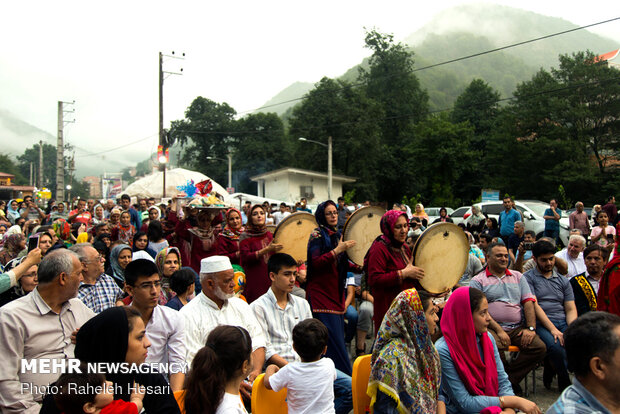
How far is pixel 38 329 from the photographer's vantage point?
3.30 metres

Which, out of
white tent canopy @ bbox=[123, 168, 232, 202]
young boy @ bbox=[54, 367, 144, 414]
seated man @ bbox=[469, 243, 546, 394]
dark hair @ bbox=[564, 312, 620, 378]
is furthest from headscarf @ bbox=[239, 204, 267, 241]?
white tent canopy @ bbox=[123, 168, 232, 202]

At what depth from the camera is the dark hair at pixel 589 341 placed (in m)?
2.22

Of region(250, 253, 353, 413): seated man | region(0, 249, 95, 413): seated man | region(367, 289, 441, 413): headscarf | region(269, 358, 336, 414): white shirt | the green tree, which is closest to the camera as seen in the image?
region(0, 249, 95, 413): seated man

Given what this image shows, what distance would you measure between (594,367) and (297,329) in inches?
73.9

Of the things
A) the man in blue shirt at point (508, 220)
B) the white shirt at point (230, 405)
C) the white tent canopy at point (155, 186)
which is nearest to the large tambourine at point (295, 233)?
the white shirt at point (230, 405)

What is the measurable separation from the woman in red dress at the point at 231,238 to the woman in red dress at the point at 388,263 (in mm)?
2595

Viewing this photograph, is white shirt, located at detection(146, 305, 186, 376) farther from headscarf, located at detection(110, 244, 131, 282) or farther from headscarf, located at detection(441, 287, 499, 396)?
headscarf, located at detection(110, 244, 131, 282)

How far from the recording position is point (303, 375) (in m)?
3.44

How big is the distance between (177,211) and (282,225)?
167 inches

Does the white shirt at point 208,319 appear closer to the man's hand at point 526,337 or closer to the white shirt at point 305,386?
the white shirt at point 305,386

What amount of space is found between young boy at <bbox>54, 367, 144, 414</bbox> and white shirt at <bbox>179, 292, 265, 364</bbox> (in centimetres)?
159

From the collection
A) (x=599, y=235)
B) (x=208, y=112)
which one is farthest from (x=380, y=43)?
(x=599, y=235)

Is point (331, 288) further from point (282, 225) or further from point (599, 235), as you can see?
point (599, 235)

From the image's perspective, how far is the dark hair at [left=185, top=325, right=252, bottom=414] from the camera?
2.63 metres
